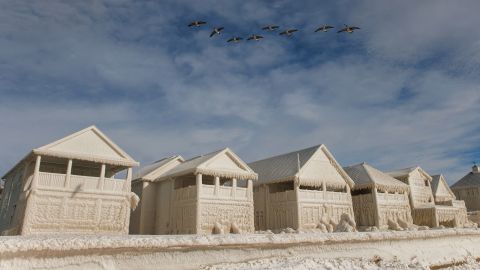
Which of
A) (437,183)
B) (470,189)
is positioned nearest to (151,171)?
(437,183)

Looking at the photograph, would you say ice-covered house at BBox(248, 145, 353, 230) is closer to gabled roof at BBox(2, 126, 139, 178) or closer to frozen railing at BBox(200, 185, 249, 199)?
frozen railing at BBox(200, 185, 249, 199)

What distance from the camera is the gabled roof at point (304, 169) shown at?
26281 mm

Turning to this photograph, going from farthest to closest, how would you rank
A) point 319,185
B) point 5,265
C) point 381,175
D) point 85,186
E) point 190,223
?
point 381,175 → point 319,185 → point 190,223 → point 85,186 → point 5,265

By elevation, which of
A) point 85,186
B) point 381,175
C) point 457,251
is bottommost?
point 457,251

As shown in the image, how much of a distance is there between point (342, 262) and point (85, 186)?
17291mm

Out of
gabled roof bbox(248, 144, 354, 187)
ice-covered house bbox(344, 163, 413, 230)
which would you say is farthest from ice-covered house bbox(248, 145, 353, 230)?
ice-covered house bbox(344, 163, 413, 230)

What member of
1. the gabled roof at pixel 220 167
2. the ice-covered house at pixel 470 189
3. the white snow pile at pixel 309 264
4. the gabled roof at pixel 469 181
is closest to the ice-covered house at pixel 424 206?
the ice-covered house at pixel 470 189

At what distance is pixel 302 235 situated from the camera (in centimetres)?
673

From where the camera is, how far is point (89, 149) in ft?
68.4

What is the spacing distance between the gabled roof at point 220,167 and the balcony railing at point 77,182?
416 centimetres

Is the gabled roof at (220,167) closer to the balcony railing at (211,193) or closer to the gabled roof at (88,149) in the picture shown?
the balcony railing at (211,193)

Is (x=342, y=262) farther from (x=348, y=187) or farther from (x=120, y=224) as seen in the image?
(x=348, y=187)

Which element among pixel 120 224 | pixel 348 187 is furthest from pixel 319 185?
pixel 120 224

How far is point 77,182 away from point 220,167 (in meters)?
8.64
